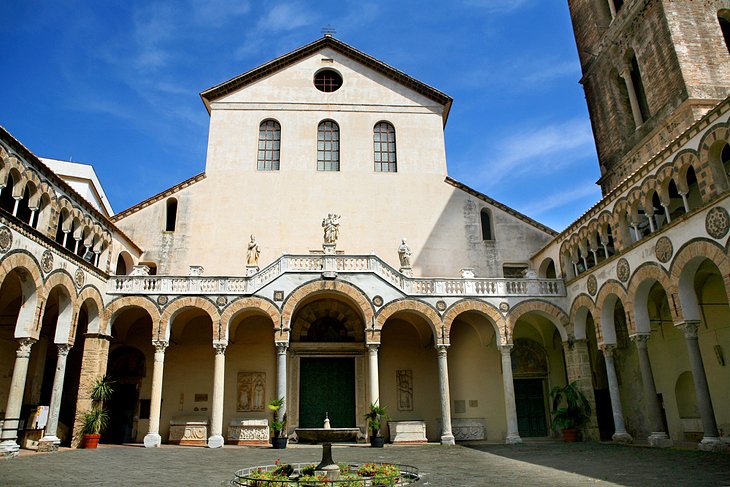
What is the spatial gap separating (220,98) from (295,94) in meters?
3.54

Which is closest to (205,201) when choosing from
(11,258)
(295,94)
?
(295,94)

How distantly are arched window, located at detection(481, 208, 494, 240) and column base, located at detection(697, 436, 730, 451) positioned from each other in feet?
40.2

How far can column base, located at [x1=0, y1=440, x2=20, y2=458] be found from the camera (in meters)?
13.6

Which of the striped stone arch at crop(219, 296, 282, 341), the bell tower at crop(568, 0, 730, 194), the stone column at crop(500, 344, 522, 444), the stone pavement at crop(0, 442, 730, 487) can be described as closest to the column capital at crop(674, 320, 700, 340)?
the stone pavement at crop(0, 442, 730, 487)

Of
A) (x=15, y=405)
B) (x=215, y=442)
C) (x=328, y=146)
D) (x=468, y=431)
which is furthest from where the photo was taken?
(x=328, y=146)

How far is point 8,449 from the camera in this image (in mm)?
13750

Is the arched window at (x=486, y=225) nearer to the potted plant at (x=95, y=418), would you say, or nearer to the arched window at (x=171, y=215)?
the arched window at (x=171, y=215)

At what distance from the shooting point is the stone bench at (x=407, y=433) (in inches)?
748

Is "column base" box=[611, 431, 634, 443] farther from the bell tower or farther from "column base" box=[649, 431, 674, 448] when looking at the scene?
the bell tower

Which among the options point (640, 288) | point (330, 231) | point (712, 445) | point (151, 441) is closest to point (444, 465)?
point (712, 445)

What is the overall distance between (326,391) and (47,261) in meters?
11.1

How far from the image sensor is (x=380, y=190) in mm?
24594

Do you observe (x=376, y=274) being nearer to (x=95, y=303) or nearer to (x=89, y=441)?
(x=95, y=303)

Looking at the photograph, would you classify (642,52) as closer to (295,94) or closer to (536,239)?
(536,239)
